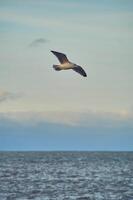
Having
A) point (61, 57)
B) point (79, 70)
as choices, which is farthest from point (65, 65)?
point (79, 70)

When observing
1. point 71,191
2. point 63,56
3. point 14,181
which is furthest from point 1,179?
point 63,56

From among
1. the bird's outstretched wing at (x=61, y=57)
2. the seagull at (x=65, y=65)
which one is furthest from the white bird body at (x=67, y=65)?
the bird's outstretched wing at (x=61, y=57)

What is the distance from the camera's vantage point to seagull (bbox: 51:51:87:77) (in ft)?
88.9

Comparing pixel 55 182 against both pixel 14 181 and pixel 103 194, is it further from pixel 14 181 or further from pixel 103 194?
pixel 103 194

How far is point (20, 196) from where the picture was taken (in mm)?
57000

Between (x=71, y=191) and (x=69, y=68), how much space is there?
35287 millimetres

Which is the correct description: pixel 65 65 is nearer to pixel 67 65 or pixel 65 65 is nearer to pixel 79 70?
pixel 67 65

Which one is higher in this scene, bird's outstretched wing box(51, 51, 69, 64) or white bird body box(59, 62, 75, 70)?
bird's outstretched wing box(51, 51, 69, 64)

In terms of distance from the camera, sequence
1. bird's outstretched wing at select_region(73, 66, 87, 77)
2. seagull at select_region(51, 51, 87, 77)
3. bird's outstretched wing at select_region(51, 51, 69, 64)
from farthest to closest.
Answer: bird's outstretched wing at select_region(73, 66, 87, 77), seagull at select_region(51, 51, 87, 77), bird's outstretched wing at select_region(51, 51, 69, 64)

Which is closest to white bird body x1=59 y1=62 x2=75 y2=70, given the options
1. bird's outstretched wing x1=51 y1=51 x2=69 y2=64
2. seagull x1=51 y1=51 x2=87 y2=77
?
seagull x1=51 y1=51 x2=87 y2=77

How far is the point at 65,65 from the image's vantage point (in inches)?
1077

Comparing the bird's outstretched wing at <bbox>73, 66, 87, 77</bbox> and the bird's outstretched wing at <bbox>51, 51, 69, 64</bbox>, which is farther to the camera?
the bird's outstretched wing at <bbox>73, 66, 87, 77</bbox>

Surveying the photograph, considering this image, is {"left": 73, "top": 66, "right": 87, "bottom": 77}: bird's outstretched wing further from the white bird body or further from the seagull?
the white bird body

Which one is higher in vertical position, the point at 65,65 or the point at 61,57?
the point at 61,57
